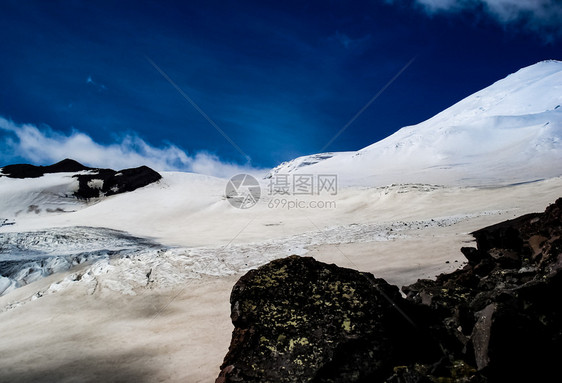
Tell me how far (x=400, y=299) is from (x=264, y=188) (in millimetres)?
37216

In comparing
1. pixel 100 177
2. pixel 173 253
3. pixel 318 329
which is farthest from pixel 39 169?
pixel 318 329

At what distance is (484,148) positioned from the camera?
6438 centimetres

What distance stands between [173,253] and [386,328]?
1202 cm

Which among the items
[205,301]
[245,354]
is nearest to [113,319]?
[205,301]

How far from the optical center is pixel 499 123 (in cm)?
7344

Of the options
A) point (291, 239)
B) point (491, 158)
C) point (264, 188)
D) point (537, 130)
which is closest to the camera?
point (291, 239)

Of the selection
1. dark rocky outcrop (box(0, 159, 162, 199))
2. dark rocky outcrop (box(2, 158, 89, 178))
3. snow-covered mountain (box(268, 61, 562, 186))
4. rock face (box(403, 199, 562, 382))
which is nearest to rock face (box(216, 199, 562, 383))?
rock face (box(403, 199, 562, 382))

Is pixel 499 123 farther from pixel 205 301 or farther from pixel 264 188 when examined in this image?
pixel 205 301

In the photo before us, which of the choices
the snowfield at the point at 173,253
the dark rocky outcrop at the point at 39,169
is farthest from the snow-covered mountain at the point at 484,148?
the dark rocky outcrop at the point at 39,169

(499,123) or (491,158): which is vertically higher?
(499,123)

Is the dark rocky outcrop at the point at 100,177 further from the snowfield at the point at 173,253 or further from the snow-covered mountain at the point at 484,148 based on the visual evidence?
the snow-covered mountain at the point at 484,148

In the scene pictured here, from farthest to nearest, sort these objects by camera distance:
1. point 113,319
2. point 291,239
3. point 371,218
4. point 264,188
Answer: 1. point 264,188
2. point 371,218
3. point 291,239
4. point 113,319

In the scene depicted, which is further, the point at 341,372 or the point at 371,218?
the point at 371,218

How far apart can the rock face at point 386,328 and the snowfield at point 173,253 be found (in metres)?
1.93
